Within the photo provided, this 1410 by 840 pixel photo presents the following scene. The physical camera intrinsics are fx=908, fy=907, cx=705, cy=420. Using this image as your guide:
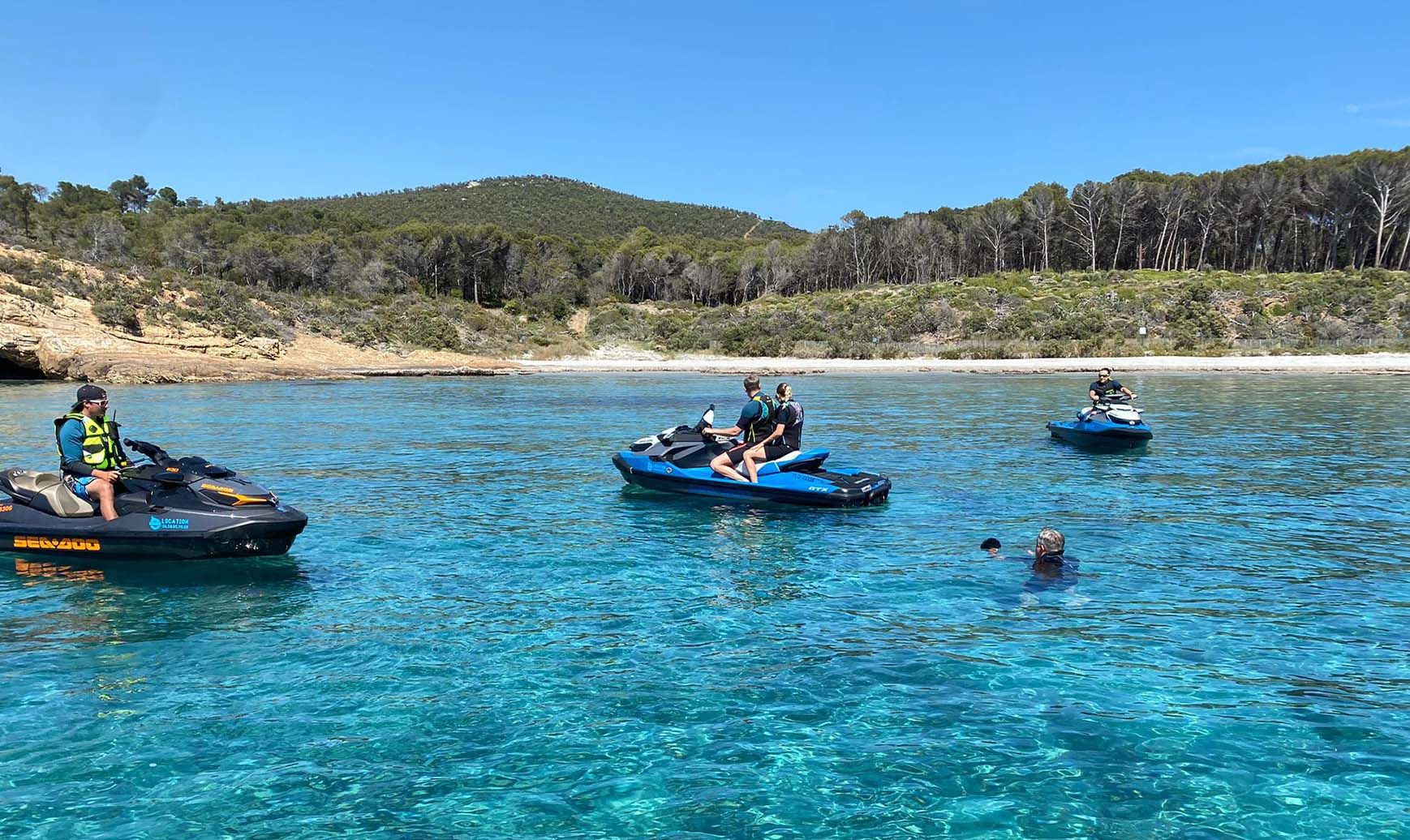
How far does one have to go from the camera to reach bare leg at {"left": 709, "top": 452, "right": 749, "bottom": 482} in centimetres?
1411

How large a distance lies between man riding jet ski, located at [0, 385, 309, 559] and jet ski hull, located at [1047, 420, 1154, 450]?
16.7 metres

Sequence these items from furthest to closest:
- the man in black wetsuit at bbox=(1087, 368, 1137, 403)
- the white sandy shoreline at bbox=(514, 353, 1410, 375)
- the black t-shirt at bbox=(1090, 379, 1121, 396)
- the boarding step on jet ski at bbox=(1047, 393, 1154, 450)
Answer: the white sandy shoreline at bbox=(514, 353, 1410, 375) → the black t-shirt at bbox=(1090, 379, 1121, 396) → the man in black wetsuit at bbox=(1087, 368, 1137, 403) → the boarding step on jet ski at bbox=(1047, 393, 1154, 450)

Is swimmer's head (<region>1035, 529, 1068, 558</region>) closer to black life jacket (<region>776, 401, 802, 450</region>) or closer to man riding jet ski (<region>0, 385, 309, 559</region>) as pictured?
black life jacket (<region>776, 401, 802, 450</region>)

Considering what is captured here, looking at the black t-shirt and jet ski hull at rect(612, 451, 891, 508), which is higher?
the black t-shirt

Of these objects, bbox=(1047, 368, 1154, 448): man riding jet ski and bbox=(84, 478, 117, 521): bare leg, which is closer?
bbox=(84, 478, 117, 521): bare leg

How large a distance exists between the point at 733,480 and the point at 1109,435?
10538mm

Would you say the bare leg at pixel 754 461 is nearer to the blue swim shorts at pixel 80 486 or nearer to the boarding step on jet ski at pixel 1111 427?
the blue swim shorts at pixel 80 486

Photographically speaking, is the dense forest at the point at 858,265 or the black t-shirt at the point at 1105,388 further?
the dense forest at the point at 858,265

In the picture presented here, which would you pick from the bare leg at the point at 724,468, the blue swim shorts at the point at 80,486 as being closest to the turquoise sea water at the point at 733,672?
the bare leg at the point at 724,468

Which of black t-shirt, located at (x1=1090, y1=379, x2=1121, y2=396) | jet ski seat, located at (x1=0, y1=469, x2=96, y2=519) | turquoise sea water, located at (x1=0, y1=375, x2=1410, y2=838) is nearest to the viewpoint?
turquoise sea water, located at (x1=0, y1=375, x2=1410, y2=838)

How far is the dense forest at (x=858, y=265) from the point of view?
6425 centimetres

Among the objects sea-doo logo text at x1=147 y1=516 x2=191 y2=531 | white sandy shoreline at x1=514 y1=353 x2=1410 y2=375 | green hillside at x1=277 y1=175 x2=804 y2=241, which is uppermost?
green hillside at x1=277 y1=175 x2=804 y2=241

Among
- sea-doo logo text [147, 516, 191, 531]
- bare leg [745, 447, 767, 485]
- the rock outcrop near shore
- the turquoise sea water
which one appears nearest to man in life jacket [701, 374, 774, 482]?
bare leg [745, 447, 767, 485]

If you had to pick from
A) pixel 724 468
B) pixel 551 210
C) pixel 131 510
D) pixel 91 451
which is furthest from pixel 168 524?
pixel 551 210
